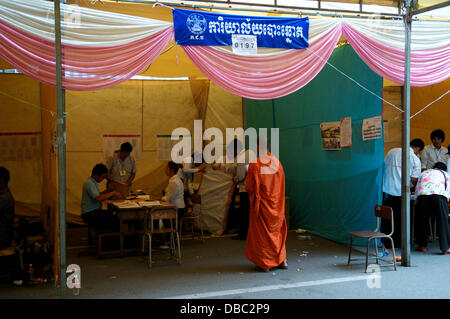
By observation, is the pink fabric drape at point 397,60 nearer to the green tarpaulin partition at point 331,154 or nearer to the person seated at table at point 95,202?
the green tarpaulin partition at point 331,154

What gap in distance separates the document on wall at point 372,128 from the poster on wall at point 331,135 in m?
0.60

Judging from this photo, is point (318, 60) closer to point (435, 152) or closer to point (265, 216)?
point (265, 216)

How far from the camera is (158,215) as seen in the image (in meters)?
5.58

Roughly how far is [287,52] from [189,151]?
459cm

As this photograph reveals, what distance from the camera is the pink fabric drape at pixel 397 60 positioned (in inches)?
204

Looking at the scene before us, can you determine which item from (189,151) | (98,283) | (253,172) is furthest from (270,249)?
(189,151)

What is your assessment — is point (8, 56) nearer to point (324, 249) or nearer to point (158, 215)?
point (158, 215)

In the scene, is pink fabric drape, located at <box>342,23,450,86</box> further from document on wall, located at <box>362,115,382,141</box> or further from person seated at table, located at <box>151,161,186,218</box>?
person seated at table, located at <box>151,161,186,218</box>

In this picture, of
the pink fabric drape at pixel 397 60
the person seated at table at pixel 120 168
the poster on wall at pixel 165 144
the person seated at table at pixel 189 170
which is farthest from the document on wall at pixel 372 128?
the poster on wall at pixel 165 144

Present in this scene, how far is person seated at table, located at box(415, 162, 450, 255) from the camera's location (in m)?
6.06

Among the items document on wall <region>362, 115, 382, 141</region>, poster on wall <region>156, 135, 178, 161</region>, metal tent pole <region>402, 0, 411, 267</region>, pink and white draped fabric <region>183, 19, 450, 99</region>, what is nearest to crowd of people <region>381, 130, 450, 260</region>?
document on wall <region>362, 115, 382, 141</region>

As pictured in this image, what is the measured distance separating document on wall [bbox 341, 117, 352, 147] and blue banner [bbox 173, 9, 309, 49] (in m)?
1.96

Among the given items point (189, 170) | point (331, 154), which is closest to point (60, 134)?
point (189, 170)

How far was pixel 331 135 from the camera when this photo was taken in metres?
6.96
